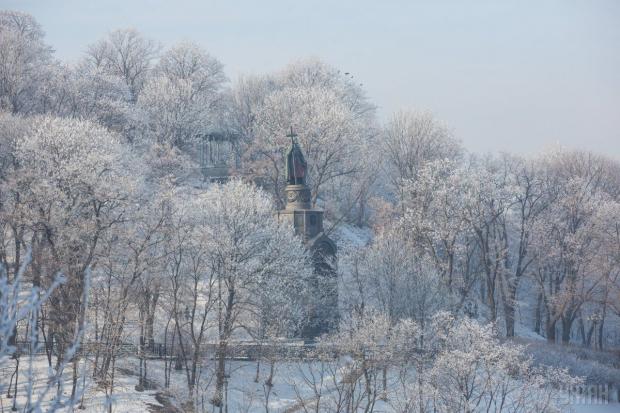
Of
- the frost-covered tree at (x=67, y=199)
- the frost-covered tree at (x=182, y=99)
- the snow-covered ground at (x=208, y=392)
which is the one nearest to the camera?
the snow-covered ground at (x=208, y=392)

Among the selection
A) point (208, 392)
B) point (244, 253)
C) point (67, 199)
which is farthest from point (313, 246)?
point (67, 199)

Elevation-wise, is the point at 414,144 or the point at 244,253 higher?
the point at 414,144

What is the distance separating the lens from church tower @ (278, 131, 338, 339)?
35.7 meters

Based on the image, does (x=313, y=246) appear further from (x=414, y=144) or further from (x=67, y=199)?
(x=414, y=144)

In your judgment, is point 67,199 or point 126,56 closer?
point 67,199

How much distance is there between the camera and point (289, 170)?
36188mm

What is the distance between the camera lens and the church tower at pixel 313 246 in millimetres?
35719

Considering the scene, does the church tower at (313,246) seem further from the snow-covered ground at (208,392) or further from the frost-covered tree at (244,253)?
the snow-covered ground at (208,392)

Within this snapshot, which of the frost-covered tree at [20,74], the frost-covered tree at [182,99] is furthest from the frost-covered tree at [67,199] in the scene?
the frost-covered tree at [182,99]

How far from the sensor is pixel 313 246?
117 ft

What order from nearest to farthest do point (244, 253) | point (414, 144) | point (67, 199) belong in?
point (67, 199) → point (244, 253) → point (414, 144)

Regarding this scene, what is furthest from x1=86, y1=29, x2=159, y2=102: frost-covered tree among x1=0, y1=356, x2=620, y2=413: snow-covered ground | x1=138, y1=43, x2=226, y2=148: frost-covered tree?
x1=0, y1=356, x2=620, y2=413: snow-covered ground

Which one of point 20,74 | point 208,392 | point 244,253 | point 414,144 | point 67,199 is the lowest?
point 208,392

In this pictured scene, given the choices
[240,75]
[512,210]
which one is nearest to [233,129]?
[240,75]
